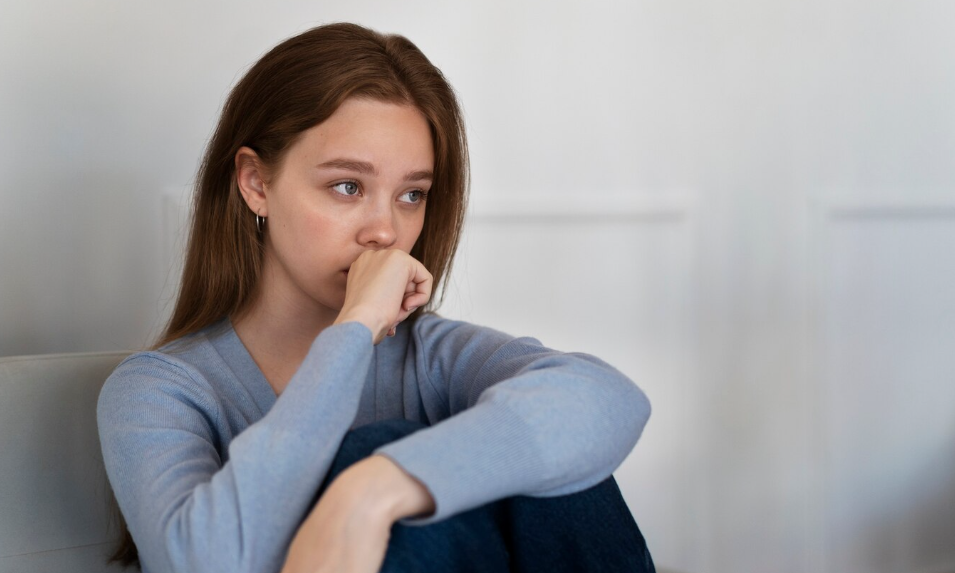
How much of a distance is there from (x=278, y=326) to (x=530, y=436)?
52cm

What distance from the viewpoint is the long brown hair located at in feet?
3.78

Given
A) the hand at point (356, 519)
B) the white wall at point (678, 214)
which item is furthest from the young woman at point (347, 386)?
the white wall at point (678, 214)

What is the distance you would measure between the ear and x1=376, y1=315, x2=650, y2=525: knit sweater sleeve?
0.38 meters

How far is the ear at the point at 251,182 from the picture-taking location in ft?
3.97

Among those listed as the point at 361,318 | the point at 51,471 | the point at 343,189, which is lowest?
the point at 51,471

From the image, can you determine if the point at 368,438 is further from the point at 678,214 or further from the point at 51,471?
the point at 678,214

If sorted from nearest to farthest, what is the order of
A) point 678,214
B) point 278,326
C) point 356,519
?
→ point 356,519, point 278,326, point 678,214

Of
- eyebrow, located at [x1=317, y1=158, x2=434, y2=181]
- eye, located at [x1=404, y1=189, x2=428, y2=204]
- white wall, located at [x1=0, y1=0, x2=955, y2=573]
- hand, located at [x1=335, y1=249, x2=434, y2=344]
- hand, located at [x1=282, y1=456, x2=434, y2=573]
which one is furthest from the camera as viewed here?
white wall, located at [x1=0, y1=0, x2=955, y2=573]

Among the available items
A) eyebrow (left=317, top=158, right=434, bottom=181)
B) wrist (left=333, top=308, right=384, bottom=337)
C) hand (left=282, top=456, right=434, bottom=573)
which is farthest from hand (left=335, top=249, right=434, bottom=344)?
hand (left=282, top=456, right=434, bottom=573)

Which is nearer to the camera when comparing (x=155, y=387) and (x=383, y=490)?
(x=383, y=490)

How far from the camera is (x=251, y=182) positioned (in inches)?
48.1

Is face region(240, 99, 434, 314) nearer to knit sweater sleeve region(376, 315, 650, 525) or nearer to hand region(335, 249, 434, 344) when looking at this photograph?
hand region(335, 249, 434, 344)

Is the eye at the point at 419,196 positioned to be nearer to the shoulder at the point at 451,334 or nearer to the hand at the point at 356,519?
the shoulder at the point at 451,334

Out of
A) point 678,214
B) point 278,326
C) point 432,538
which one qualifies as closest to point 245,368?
point 278,326
